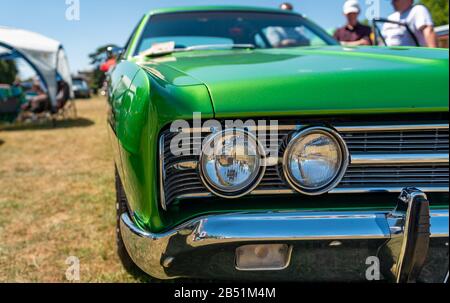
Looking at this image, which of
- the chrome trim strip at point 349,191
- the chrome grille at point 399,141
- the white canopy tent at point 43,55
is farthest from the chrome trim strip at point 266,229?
the white canopy tent at point 43,55

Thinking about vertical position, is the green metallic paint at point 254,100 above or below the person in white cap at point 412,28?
below

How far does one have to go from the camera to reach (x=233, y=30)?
306 cm

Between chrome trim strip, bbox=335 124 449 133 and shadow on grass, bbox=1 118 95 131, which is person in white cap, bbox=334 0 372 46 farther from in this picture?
shadow on grass, bbox=1 118 95 131

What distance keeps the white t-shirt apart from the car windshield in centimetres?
57

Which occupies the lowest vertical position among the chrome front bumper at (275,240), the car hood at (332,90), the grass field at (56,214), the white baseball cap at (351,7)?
the grass field at (56,214)

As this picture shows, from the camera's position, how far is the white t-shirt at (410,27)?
10.7 ft

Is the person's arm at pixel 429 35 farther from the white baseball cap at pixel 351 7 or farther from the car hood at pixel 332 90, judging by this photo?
the car hood at pixel 332 90

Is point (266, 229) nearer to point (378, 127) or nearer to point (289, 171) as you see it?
point (289, 171)

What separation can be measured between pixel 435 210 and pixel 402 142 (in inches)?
10.4

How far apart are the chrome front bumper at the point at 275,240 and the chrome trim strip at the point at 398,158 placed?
18cm

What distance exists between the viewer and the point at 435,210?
4.81 feet

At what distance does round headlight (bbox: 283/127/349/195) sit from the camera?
4.70 ft
